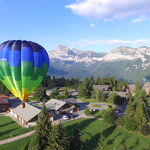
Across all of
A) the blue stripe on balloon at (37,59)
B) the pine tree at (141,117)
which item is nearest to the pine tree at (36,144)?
the blue stripe on balloon at (37,59)

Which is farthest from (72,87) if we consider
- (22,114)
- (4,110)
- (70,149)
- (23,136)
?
(70,149)

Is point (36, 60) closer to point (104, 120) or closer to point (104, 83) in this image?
point (104, 120)

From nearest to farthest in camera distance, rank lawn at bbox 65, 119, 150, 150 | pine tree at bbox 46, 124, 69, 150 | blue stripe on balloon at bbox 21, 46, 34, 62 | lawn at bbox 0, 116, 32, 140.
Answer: blue stripe on balloon at bbox 21, 46, 34, 62, pine tree at bbox 46, 124, 69, 150, lawn at bbox 65, 119, 150, 150, lawn at bbox 0, 116, 32, 140

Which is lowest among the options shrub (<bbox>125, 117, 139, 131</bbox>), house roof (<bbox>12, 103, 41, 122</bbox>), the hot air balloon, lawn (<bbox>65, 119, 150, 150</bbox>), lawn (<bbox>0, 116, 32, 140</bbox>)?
lawn (<bbox>65, 119, 150, 150</bbox>)

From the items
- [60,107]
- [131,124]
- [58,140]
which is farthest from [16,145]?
[131,124]

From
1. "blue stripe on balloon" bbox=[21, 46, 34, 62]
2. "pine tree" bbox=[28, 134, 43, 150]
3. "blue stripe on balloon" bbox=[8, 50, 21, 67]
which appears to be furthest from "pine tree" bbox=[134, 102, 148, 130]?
"blue stripe on balloon" bbox=[8, 50, 21, 67]

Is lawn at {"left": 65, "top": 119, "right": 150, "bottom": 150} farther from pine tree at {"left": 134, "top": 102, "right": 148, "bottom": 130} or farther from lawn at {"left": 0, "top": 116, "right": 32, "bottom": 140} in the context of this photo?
lawn at {"left": 0, "top": 116, "right": 32, "bottom": 140}

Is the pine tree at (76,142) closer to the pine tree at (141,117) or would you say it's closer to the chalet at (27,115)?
the pine tree at (141,117)
